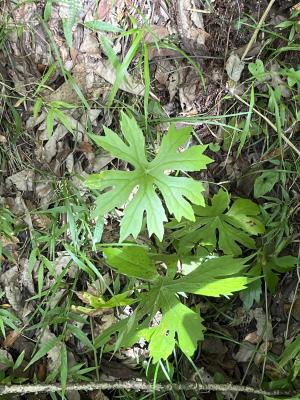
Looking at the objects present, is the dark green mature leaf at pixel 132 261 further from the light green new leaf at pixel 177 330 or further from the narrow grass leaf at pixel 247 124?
the narrow grass leaf at pixel 247 124

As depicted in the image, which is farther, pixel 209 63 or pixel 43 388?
pixel 209 63

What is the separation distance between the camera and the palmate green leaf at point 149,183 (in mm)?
1844

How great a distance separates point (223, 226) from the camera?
215cm

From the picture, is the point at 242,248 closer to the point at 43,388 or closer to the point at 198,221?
the point at 198,221

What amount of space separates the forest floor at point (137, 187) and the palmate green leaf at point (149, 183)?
250 mm

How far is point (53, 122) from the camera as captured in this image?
7.37 ft

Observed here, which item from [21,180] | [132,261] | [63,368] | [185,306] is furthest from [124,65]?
[63,368]

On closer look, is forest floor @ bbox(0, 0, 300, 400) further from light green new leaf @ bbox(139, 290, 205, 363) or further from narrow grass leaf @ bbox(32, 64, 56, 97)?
light green new leaf @ bbox(139, 290, 205, 363)

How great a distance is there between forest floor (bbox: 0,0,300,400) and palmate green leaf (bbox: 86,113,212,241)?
0.25m

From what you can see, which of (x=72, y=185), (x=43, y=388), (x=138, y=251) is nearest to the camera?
(x=138, y=251)

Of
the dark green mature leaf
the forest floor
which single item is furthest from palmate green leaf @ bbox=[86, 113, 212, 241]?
the forest floor

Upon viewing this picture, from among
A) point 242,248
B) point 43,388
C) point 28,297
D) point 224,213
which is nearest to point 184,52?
point 224,213

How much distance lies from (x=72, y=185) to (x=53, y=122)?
274 mm

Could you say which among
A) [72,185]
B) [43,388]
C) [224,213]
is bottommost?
[43,388]
